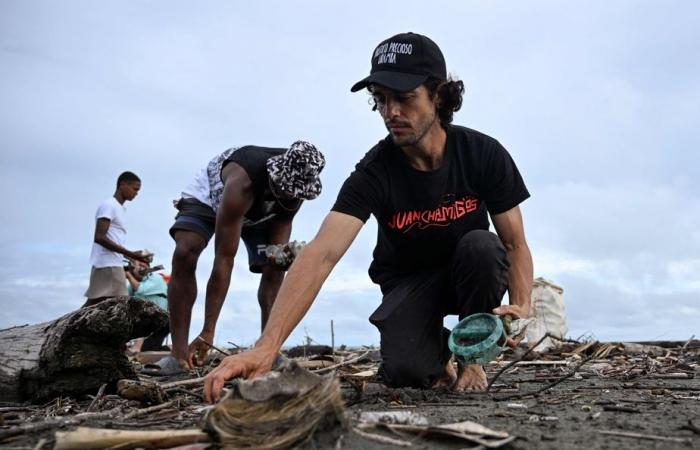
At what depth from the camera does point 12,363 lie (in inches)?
169

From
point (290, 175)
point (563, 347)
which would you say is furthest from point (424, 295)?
point (563, 347)

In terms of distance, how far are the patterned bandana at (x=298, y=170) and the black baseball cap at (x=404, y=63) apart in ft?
5.88

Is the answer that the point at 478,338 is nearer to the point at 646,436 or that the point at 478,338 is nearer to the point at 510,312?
the point at 510,312

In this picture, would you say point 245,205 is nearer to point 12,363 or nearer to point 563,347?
point 12,363

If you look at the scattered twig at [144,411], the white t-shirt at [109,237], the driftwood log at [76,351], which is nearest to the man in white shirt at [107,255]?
the white t-shirt at [109,237]

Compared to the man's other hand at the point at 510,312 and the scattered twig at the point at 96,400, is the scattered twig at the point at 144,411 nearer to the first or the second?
the scattered twig at the point at 96,400

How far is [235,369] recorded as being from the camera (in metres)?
2.84

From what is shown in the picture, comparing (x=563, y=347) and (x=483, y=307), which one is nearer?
(x=483, y=307)

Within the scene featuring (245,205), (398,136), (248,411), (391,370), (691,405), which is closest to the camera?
(248,411)

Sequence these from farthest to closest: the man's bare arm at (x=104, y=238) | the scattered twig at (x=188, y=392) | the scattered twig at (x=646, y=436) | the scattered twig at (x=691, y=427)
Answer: the man's bare arm at (x=104, y=238) < the scattered twig at (x=188, y=392) < the scattered twig at (x=691, y=427) < the scattered twig at (x=646, y=436)

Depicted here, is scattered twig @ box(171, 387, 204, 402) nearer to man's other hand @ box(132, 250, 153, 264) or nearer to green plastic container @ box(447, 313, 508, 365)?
green plastic container @ box(447, 313, 508, 365)

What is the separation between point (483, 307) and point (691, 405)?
42.7 inches

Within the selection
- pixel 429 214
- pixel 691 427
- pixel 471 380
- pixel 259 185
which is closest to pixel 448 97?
pixel 429 214

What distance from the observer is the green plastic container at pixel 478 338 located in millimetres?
3160
